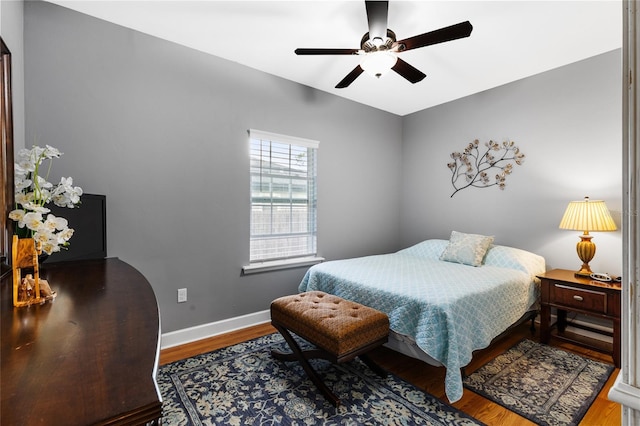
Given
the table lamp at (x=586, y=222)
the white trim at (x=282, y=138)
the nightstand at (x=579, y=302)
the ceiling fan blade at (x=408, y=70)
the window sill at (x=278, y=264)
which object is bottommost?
the nightstand at (x=579, y=302)

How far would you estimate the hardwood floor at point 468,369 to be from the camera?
1.78m

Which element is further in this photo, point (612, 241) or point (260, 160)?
point (260, 160)

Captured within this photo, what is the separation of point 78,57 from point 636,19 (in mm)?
3020

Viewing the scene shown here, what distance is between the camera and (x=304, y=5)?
7.04ft

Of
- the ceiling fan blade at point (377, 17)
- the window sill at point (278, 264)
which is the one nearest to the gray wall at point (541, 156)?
the window sill at point (278, 264)

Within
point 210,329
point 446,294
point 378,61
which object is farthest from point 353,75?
point 210,329

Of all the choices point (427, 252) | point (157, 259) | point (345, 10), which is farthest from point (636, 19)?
point (427, 252)

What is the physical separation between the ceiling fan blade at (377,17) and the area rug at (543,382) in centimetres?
246

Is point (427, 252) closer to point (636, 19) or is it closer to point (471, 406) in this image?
point (471, 406)

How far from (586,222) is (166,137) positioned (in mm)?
3659

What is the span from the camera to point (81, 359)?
69cm

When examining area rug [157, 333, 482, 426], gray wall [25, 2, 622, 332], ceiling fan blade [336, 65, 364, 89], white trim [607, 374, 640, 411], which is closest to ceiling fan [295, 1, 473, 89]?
ceiling fan blade [336, 65, 364, 89]

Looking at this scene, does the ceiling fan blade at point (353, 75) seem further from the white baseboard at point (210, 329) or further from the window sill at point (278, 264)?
the white baseboard at point (210, 329)

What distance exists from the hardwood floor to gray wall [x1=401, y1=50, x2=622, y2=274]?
989mm
